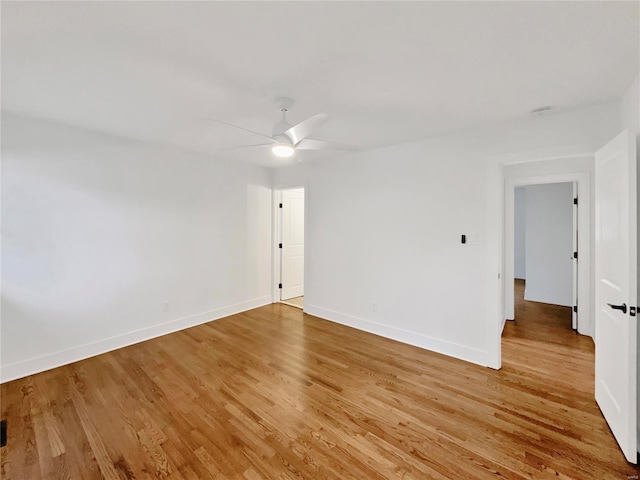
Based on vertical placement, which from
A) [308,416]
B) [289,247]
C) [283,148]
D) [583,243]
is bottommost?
[308,416]

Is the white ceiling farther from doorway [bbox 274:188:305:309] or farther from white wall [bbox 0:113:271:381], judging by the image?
doorway [bbox 274:188:305:309]

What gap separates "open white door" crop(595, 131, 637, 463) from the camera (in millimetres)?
1711

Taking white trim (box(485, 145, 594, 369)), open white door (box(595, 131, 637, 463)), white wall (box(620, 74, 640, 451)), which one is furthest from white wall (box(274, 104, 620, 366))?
open white door (box(595, 131, 637, 463))

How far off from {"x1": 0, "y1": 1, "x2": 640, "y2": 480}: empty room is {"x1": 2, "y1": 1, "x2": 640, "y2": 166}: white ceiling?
0.02m

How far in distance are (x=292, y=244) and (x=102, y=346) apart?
3.22 m

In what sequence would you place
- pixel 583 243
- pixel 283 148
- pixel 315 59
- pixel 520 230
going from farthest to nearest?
pixel 520 230, pixel 583 243, pixel 283 148, pixel 315 59

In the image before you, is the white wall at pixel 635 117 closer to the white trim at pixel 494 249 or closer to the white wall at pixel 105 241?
the white trim at pixel 494 249

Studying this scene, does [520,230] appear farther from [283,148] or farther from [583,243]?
[283,148]

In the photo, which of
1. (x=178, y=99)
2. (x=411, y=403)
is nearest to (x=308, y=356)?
(x=411, y=403)

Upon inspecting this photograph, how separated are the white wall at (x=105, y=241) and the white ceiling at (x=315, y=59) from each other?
1.86ft

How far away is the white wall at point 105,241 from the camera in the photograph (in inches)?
107

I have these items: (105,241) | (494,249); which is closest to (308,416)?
(494,249)

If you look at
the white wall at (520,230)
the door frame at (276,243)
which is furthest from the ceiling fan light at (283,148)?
the white wall at (520,230)

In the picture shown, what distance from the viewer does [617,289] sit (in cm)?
186
